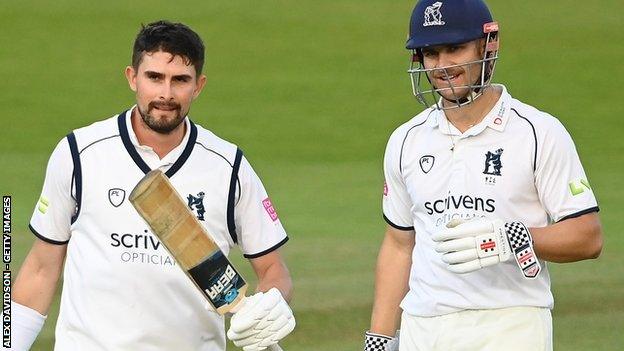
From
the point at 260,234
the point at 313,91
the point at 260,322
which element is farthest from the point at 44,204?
the point at 313,91

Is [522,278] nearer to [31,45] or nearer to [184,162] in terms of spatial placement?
[184,162]

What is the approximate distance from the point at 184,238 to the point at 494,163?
1.17 metres

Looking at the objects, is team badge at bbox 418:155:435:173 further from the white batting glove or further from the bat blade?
the bat blade

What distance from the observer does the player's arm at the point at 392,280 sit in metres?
5.59

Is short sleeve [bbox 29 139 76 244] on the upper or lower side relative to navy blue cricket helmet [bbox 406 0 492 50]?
lower

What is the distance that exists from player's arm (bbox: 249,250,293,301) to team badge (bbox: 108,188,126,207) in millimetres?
554

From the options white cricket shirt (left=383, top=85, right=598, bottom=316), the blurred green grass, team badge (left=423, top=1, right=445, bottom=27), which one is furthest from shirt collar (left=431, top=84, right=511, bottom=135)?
the blurred green grass

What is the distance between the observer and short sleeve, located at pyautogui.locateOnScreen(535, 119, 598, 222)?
5086mm

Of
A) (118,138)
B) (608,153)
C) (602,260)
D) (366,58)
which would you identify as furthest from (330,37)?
(118,138)

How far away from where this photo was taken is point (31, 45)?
1975cm

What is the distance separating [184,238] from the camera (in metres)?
4.72

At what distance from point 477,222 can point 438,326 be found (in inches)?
20.7

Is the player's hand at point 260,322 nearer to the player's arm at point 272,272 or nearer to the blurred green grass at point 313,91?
the player's arm at point 272,272

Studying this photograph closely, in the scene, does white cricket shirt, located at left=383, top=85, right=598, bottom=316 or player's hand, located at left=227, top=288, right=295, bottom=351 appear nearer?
player's hand, located at left=227, top=288, right=295, bottom=351
